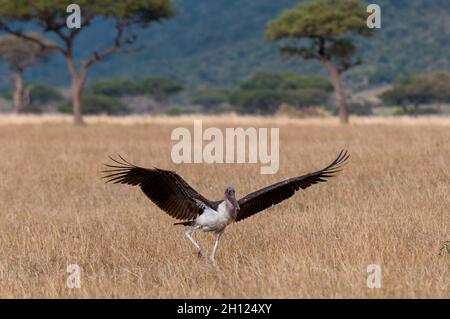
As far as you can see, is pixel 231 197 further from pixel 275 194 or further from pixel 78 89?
pixel 78 89

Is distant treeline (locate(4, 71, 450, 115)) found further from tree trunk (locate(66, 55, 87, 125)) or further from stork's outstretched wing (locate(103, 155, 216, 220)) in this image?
stork's outstretched wing (locate(103, 155, 216, 220))

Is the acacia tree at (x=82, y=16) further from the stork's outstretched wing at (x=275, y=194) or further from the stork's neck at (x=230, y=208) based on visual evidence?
the stork's neck at (x=230, y=208)

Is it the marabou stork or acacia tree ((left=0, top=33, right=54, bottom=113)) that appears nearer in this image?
the marabou stork

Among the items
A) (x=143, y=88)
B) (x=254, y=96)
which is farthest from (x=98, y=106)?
(x=254, y=96)

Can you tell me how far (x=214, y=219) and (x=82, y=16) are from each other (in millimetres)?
34865

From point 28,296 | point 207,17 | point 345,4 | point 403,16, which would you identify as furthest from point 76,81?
point 207,17

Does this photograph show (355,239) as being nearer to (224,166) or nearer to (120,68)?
(224,166)

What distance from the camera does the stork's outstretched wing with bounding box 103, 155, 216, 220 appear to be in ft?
23.0

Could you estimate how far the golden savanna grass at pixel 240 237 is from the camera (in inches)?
256

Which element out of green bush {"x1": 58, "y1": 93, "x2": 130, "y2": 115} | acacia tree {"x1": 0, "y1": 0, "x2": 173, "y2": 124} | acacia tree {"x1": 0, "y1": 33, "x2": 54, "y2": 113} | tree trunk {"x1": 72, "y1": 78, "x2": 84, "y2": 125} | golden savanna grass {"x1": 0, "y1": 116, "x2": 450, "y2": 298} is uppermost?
acacia tree {"x1": 0, "y1": 33, "x2": 54, "y2": 113}

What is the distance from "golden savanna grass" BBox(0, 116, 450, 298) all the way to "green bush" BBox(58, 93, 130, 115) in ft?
205

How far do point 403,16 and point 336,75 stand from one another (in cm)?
8079

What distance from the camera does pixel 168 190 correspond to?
23.9ft

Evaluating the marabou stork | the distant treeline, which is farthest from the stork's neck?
the distant treeline
